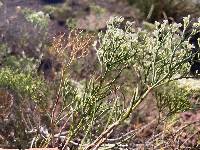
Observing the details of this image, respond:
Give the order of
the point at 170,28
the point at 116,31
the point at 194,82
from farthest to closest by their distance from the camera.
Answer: the point at 194,82, the point at 116,31, the point at 170,28

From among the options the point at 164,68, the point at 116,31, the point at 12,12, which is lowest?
the point at 12,12

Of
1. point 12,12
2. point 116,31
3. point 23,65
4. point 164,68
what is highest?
point 116,31

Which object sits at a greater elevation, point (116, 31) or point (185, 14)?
point (116, 31)

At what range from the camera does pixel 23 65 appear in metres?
11.8

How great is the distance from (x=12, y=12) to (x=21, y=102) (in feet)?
20.1

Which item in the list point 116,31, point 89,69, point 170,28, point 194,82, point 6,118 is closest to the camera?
point 170,28

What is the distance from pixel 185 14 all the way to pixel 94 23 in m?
2.99

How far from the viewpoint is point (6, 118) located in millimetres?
8516

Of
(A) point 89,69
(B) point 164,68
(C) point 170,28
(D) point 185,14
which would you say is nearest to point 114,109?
(B) point 164,68

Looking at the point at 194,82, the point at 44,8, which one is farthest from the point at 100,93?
the point at 44,8

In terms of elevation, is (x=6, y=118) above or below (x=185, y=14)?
below

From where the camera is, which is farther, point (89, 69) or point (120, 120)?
point (89, 69)

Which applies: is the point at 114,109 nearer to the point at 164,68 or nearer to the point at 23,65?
the point at 164,68

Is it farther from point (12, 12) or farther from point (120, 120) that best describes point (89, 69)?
point (120, 120)
